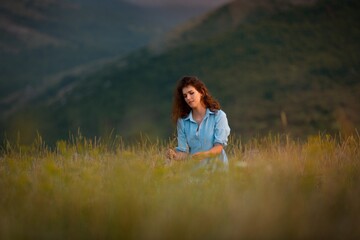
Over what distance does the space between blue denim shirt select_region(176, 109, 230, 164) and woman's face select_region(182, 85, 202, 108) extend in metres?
0.17

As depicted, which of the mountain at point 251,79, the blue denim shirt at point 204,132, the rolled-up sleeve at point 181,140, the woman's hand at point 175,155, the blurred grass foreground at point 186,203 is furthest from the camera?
the mountain at point 251,79

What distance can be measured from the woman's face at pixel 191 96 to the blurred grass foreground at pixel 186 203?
3.37ft

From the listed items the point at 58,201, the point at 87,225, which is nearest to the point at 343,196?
the point at 87,225

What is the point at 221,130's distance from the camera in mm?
5934

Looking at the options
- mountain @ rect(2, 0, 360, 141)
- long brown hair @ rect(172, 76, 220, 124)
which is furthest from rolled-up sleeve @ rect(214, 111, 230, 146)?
mountain @ rect(2, 0, 360, 141)

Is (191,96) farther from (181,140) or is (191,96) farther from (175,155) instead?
(175,155)

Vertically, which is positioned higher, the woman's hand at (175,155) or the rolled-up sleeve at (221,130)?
the rolled-up sleeve at (221,130)

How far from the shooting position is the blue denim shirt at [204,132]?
5945mm

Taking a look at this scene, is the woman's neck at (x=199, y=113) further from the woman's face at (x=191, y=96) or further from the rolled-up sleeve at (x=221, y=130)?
the rolled-up sleeve at (x=221, y=130)

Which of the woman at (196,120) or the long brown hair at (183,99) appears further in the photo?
the long brown hair at (183,99)

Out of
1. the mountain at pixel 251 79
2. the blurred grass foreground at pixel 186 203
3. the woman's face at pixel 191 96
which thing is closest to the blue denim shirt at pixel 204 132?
the woman's face at pixel 191 96

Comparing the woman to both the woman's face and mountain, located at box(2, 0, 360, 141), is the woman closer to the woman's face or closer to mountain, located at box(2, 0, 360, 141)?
the woman's face

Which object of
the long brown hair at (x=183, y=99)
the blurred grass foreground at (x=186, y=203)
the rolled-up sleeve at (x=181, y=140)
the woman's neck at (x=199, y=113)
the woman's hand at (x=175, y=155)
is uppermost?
the long brown hair at (x=183, y=99)

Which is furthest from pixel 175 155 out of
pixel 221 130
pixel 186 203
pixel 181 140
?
pixel 186 203
